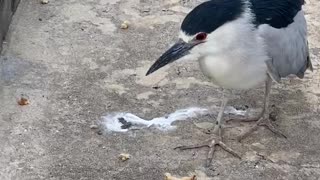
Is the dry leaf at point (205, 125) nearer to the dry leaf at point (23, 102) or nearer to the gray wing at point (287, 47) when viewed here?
the gray wing at point (287, 47)

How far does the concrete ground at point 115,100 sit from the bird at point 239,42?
199mm

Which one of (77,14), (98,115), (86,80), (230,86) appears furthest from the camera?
(77,14)

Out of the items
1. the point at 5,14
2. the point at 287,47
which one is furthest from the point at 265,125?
the point at 5,14

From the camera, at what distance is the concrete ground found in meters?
4.10

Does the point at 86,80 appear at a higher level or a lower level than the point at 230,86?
lower

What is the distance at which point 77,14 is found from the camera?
5.49m

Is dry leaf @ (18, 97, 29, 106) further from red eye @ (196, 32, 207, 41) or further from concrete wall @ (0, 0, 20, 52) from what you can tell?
red eye @ (196, 32, 207, 41)

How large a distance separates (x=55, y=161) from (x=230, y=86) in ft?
3.30

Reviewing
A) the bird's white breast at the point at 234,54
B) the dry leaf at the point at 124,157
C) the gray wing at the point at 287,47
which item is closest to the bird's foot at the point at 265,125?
→ the gray wing at the point at 287,47

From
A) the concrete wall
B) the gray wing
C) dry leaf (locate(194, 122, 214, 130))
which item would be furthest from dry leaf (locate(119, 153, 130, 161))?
the concrete wall

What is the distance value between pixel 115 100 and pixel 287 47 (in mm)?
1086

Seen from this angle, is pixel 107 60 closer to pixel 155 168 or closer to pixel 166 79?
pixel 166 79

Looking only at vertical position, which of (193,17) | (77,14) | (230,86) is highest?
(193,17)

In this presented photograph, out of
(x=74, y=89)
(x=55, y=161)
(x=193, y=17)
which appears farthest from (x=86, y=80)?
(x=193, y=17)
